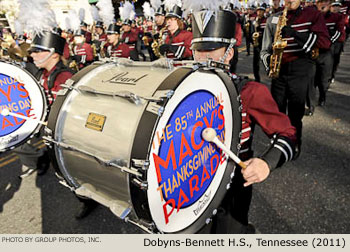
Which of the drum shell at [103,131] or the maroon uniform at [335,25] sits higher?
the maroon uniform at [335,25]

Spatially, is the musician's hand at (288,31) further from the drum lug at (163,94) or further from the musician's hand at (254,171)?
the drum lug at (163,94)

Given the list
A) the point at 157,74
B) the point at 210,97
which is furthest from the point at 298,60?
the point at 157,74

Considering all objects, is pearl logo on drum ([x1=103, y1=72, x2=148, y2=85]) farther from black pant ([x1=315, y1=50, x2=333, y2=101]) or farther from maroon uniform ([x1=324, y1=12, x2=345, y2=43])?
maroon uniform ([x1=324, y1=12, x2=345, y2=43])

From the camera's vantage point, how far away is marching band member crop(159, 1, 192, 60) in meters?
5.08

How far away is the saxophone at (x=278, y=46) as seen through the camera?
9.95 feet

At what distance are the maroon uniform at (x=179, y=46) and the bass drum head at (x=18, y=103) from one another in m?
3.26

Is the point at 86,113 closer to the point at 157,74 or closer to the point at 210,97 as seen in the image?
the point at 157,74

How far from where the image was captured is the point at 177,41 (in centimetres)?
520

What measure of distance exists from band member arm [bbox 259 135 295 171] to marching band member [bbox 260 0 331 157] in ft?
6.51

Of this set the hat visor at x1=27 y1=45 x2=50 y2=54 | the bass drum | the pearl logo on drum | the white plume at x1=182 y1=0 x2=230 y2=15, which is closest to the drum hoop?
the bass drum

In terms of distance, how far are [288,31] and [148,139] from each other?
9.25ft

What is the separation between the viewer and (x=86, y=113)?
142cm

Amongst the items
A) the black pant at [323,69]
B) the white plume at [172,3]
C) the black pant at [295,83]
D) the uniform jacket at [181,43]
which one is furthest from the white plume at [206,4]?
the white plume at [172,3]

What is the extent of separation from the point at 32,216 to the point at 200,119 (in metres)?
2.63
